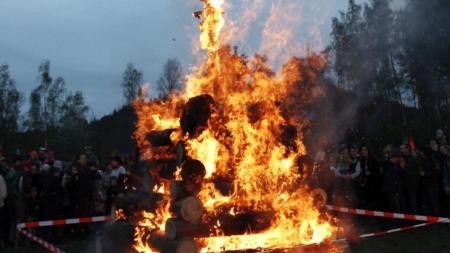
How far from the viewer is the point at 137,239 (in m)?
7.98

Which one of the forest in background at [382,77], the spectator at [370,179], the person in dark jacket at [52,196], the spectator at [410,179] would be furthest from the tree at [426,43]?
the person in dark jacket at [52,196]

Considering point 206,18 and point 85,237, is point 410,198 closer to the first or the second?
point 206,18

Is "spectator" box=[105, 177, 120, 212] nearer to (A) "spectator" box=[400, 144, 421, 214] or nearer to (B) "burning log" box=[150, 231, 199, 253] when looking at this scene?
(B) "burning log" box=[150, 231, 199, 253]

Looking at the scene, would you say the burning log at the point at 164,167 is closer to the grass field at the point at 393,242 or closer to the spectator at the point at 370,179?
the grass field at the point at 393,242

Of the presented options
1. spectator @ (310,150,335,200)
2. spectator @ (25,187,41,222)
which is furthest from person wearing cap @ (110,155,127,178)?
spectator @ (310,150,335,200)

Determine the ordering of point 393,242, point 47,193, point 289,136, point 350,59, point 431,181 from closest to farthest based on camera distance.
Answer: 1. point 289,136
2. point 393,242
3. point 431,181
4. point 47,193
5. point 350,59

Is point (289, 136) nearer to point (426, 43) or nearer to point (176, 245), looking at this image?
point (176, 245)

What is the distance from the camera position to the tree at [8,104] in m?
42.9

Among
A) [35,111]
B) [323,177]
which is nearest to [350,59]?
[323,177]

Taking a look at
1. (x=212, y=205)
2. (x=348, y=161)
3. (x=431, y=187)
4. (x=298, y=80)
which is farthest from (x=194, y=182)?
(x=431, y=187)

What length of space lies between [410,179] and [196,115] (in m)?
6.07

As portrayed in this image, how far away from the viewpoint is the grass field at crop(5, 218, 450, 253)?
8719mm

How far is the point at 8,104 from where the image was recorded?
43.9 m

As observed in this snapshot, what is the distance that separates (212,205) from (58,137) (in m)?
37.6
